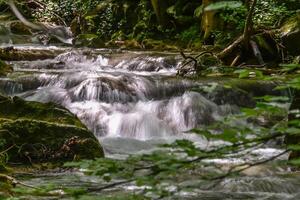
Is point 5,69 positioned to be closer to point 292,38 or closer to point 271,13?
point 292,38

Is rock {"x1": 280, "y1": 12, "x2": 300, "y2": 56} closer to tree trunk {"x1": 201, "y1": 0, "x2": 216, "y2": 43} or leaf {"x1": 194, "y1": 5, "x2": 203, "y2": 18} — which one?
tree trunk {"x1": 201, "y1": 0, "x2": 216, "y2": 43}

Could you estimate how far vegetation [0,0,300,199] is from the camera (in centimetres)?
178

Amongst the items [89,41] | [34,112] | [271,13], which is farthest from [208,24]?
[34,112]

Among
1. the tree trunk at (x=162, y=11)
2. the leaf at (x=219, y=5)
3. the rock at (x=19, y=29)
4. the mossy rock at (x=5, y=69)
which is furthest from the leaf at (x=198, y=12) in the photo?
the leaf at (x=219, y=5)

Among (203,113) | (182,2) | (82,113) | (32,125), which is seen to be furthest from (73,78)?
(182,2)

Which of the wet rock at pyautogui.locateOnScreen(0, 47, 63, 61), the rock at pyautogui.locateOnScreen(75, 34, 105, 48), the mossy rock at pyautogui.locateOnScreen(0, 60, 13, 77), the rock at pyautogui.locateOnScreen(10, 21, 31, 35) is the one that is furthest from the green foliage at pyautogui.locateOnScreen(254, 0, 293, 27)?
the rock at pyautogui.locateOnScreen(10, 21, 31, 35)

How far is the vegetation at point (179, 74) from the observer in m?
1.78

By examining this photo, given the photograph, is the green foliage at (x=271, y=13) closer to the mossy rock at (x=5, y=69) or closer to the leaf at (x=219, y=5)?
the mossy rock at (x=5, y=69)

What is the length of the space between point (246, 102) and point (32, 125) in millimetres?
4358

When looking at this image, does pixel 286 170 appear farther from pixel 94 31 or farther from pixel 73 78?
pixel 94 31

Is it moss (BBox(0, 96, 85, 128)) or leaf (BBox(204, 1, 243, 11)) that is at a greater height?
leaf (BBox(204, 1, 243, 11))

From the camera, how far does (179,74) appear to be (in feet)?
33.8

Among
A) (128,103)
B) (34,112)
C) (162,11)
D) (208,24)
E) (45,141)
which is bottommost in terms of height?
(45,141)

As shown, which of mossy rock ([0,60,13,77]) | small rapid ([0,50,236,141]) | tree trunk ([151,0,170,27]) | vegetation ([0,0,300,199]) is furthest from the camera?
tree trunk ([151,0,170,27])
